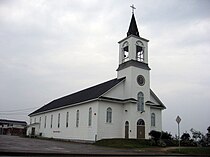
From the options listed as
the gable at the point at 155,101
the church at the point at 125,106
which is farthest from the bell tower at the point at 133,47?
the gable at the point at 155,101

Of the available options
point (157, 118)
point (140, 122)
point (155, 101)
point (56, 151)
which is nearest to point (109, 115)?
point (140, 122)

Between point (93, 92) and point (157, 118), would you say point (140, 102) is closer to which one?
point (157, 118)

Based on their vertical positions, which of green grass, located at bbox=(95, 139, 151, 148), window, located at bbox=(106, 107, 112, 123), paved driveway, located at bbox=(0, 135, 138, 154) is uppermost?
window, located at bbox=(106, 107, 112, 123)

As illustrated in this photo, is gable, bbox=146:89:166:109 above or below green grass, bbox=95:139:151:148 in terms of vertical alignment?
above

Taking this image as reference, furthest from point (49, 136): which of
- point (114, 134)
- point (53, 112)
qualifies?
point (114, 134)

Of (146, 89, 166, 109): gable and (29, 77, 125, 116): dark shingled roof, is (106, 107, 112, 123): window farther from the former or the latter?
(146, 89, 166, 109): gable

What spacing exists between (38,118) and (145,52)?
97.9 ft

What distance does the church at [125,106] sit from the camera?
31.4 metres

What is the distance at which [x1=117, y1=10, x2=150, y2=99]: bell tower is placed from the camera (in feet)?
107

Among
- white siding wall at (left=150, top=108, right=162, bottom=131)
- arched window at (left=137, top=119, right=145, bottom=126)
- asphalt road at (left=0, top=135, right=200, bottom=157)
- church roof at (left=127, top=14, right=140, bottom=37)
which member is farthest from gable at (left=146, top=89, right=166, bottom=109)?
asphalt road at (left=0, top=135, right=200, bottom=157)

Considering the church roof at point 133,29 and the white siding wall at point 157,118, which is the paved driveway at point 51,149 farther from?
the church roof at point 133,29

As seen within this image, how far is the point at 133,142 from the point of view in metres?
27.1

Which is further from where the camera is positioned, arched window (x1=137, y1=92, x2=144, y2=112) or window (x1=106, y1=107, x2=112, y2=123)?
arched window (x1=137, y1=92, x2=144, y2=112)

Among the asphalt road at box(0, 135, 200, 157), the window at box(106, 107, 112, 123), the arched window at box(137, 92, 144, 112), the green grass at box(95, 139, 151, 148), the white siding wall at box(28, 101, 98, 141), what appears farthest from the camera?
the arched window at box(137, 92, 144, 112)
